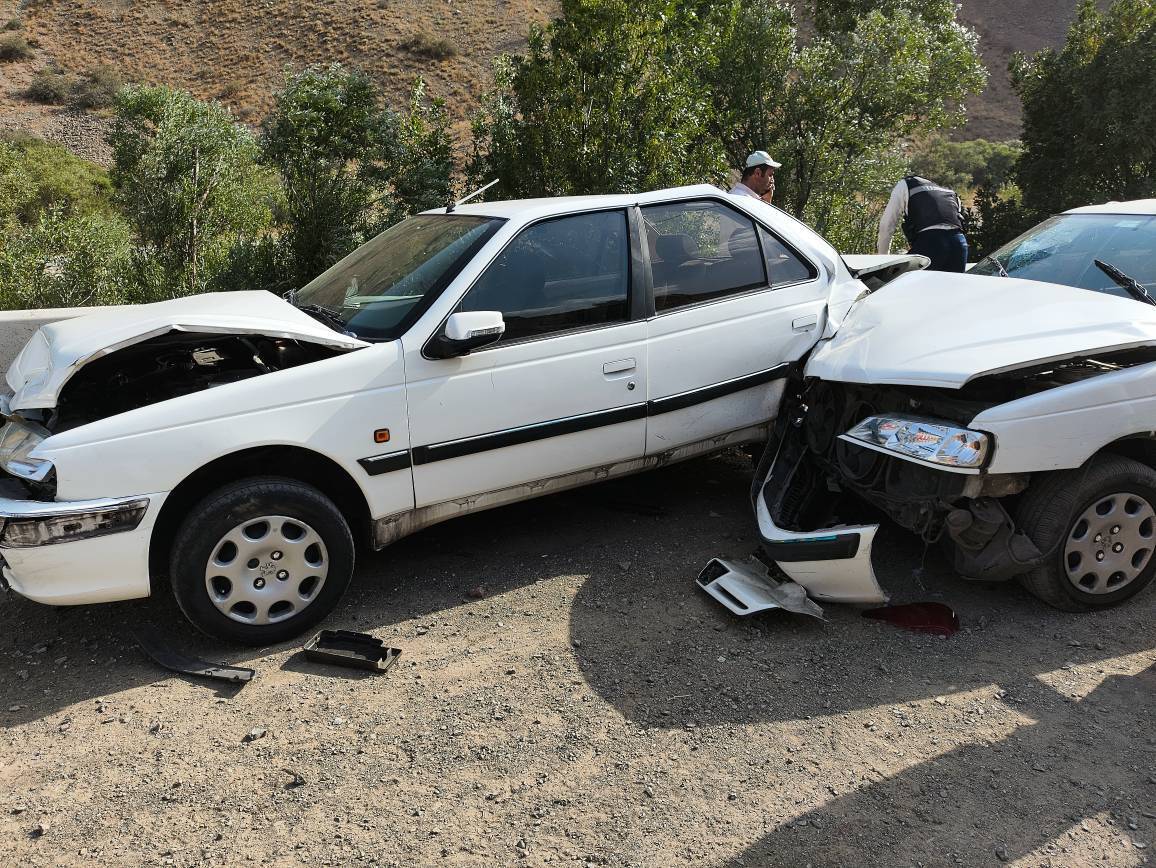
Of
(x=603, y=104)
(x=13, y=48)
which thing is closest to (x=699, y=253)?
(x=603, y=104)

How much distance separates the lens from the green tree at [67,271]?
346 inches

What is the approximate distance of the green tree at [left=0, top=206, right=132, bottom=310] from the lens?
8.79 meters

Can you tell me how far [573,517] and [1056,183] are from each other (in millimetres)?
12798

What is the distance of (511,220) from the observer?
4238mm

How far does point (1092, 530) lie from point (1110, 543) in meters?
0.13

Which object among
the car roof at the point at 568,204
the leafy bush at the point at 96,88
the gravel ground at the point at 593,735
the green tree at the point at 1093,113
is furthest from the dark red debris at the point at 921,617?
the leafy bush at the point at 96,88

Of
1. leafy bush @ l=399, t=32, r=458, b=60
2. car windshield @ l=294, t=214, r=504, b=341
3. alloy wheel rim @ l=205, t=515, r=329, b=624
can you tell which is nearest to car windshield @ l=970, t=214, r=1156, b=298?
car windshield @ l=294, t=214, r=504, b=341

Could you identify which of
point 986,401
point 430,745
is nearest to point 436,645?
point 430,745

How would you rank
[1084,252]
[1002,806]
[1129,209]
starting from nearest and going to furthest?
[1002,806] < [1084,252] < [1129,209]

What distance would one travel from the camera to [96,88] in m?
35.2

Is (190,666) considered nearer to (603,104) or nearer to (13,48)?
(603,104)

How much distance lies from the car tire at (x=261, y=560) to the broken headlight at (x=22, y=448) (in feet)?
1.79

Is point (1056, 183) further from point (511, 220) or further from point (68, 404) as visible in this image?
point (68, 404)

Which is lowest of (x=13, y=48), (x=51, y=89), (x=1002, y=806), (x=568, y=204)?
(x=1002, y=806)
